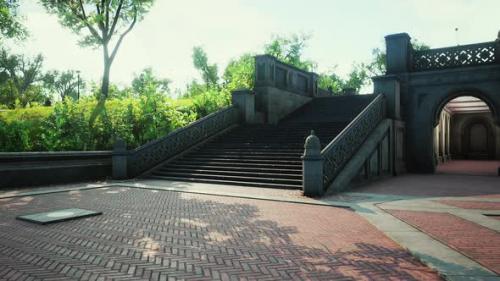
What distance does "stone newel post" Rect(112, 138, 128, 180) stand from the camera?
51.5ft

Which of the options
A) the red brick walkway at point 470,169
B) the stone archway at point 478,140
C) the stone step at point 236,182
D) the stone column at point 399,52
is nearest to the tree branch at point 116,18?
the stone step at point 236,182

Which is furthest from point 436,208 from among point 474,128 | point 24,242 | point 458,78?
point 474,128

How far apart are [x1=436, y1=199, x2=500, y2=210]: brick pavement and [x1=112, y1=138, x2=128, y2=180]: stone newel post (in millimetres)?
12334

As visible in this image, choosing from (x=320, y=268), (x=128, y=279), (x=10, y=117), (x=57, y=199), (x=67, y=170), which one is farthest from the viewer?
(x=10, y=117)

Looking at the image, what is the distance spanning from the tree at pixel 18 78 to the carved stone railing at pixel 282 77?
193ft

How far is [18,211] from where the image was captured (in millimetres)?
9094

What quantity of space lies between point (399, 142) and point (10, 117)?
25816 mm

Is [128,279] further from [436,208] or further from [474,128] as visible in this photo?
[474,128]

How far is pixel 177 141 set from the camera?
58.5ft

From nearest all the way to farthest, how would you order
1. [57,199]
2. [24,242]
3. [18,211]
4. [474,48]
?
[24,242] → [18,211] → [57,199] → [474,48]

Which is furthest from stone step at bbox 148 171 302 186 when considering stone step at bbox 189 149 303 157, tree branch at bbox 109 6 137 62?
tree branch at bbox 109 6 137 62

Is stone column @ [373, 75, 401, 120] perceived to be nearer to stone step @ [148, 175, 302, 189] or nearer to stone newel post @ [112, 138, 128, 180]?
stone step @ [148, 175, 302, 189]

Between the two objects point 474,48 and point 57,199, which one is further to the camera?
point 474,48

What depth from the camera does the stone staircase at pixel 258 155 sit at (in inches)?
557
